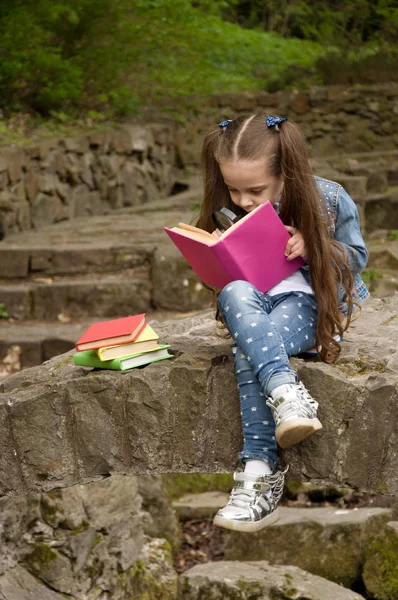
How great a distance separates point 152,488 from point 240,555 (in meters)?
0.64

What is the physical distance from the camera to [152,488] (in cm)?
572

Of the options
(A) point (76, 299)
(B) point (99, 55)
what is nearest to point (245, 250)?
(A) point (76, 299)

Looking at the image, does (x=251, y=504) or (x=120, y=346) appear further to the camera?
(x=120, y=346)

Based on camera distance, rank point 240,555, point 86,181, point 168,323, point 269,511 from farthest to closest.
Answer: point 86,181, point 240,555, point 168,323, point 269,511

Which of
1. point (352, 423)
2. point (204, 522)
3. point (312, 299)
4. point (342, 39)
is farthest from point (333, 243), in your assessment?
point (342, 39)

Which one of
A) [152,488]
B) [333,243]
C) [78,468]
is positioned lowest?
[152,488]

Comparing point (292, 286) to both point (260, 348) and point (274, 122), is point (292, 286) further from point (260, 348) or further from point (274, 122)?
point (274, 122)

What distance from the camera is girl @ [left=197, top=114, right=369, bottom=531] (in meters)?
3.04

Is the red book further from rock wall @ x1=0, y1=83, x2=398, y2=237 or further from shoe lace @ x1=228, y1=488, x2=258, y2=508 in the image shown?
rock wall @ x1=0, y1=83, x2=398, y2=237

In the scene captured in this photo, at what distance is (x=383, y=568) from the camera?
16.9ft

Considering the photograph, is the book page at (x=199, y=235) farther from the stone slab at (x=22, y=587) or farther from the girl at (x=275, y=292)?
the stone slab at (x=22, y=587)

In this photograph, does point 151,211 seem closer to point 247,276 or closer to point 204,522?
point 204,522

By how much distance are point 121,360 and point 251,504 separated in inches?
27.8

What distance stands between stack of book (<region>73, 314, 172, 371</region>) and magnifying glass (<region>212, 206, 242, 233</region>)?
43 cm
